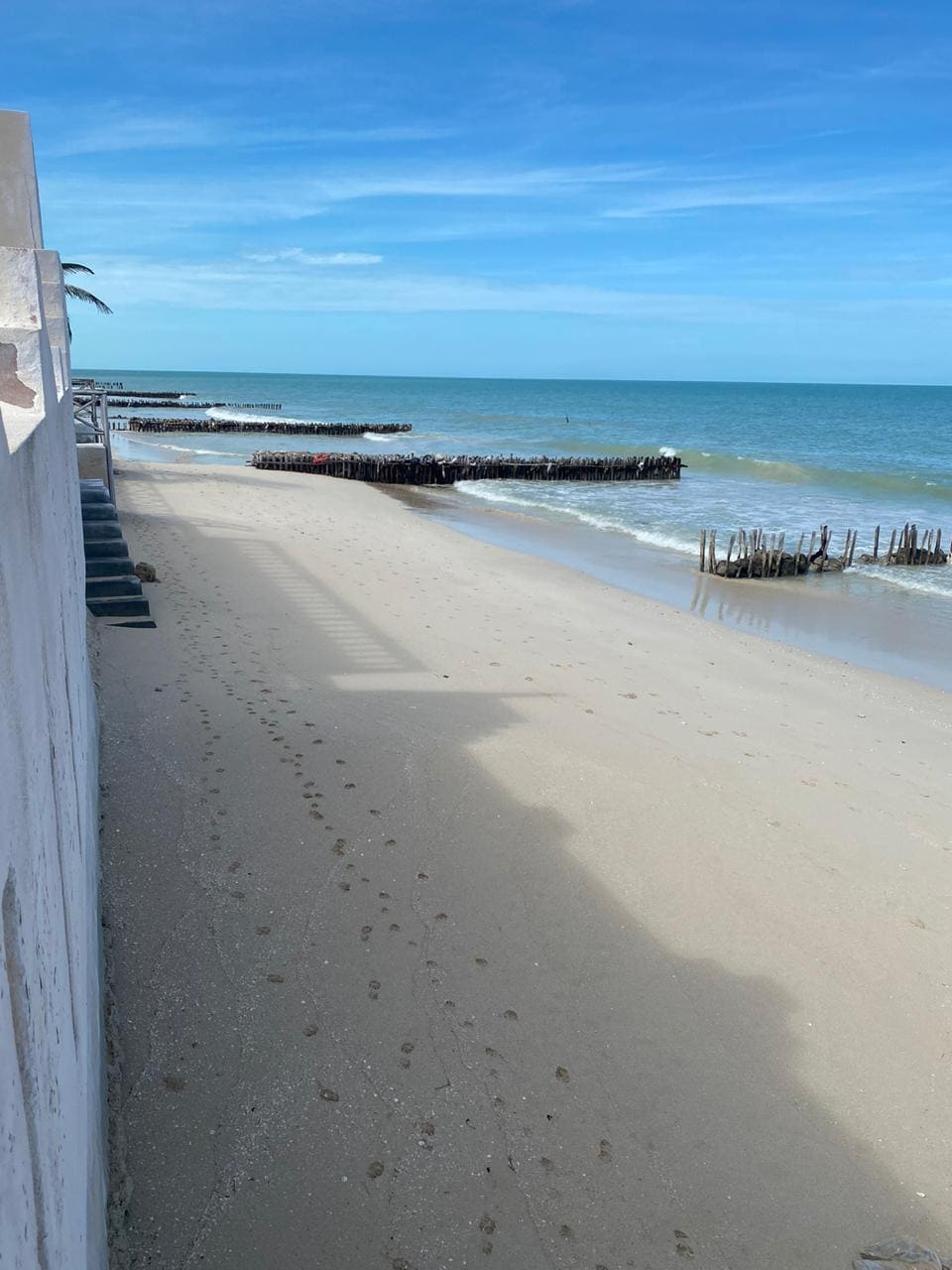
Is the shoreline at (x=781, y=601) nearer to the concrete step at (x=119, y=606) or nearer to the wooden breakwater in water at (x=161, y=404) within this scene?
the concrete step at (x=119, y=606)

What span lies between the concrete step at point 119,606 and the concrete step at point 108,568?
0.32m

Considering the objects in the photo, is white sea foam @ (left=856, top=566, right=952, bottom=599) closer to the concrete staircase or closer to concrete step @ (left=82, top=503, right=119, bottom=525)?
the concrete staircase

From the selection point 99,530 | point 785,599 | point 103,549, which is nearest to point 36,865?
point 103,549

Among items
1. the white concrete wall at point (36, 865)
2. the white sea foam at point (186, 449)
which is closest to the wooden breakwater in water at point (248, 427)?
the white sea foam at point (186, 449)

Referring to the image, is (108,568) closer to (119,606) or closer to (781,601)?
(119,606)

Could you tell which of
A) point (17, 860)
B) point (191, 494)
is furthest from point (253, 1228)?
point (191, 494)

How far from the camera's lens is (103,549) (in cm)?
1027

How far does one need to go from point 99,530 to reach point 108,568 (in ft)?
2.03

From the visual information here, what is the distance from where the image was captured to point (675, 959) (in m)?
5.16

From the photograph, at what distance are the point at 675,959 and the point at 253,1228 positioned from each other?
2.71 m

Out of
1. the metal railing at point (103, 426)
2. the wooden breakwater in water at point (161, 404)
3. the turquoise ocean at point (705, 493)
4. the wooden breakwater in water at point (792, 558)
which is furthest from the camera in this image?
the wooden breakwater in water at point (161, 404)

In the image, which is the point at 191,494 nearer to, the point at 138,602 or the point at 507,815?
the point at 138,602

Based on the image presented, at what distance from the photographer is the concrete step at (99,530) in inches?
402

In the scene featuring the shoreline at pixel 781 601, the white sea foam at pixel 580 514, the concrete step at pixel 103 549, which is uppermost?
the concrete step at pixel 103 549
